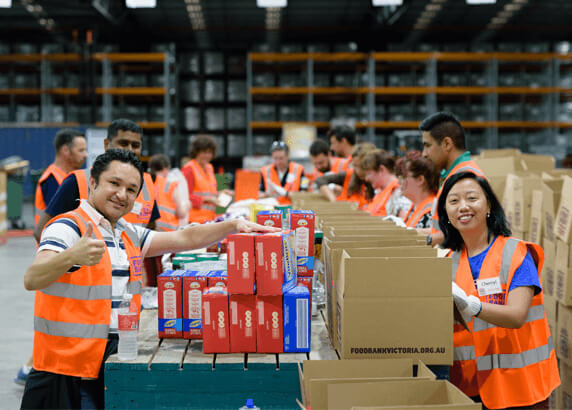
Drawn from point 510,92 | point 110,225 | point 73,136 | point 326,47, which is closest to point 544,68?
point 510,92

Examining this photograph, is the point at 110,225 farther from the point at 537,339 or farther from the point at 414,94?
the point at 414,94

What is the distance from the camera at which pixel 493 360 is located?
2.55 meters

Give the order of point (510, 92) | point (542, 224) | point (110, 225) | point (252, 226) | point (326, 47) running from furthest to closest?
point (326, 47) < point (510, 92) < point (542, 224) < point (252, 226) < point (110, 225)

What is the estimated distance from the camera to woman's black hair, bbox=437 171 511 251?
2641mm

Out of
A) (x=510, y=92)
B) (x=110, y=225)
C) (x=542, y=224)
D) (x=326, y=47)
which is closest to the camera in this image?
(x=110, y=225)

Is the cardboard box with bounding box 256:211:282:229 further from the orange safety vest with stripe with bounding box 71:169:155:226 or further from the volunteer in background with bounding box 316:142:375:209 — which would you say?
the volunteer in background with bounding box 316:142:375:209

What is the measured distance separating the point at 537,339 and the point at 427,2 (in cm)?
1541

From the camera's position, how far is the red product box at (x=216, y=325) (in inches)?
90.4

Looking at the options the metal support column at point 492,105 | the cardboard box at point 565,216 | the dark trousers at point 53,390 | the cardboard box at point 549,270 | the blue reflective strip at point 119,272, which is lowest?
the dark trousers at point 53,390

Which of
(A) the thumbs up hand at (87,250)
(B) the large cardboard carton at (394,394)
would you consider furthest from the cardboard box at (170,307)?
(B) the large cardboard carton at (394,394)

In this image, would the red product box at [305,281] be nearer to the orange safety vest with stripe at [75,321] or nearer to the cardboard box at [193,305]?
the cardboard box at [193,305]

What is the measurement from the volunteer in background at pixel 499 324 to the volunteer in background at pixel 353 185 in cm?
303

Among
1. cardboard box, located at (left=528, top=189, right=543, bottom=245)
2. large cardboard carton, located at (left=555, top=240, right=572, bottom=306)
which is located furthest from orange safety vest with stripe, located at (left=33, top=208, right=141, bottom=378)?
cardboard box, located at (left=528, top=189, right=543, bottom=245)

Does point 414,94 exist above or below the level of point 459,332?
above
